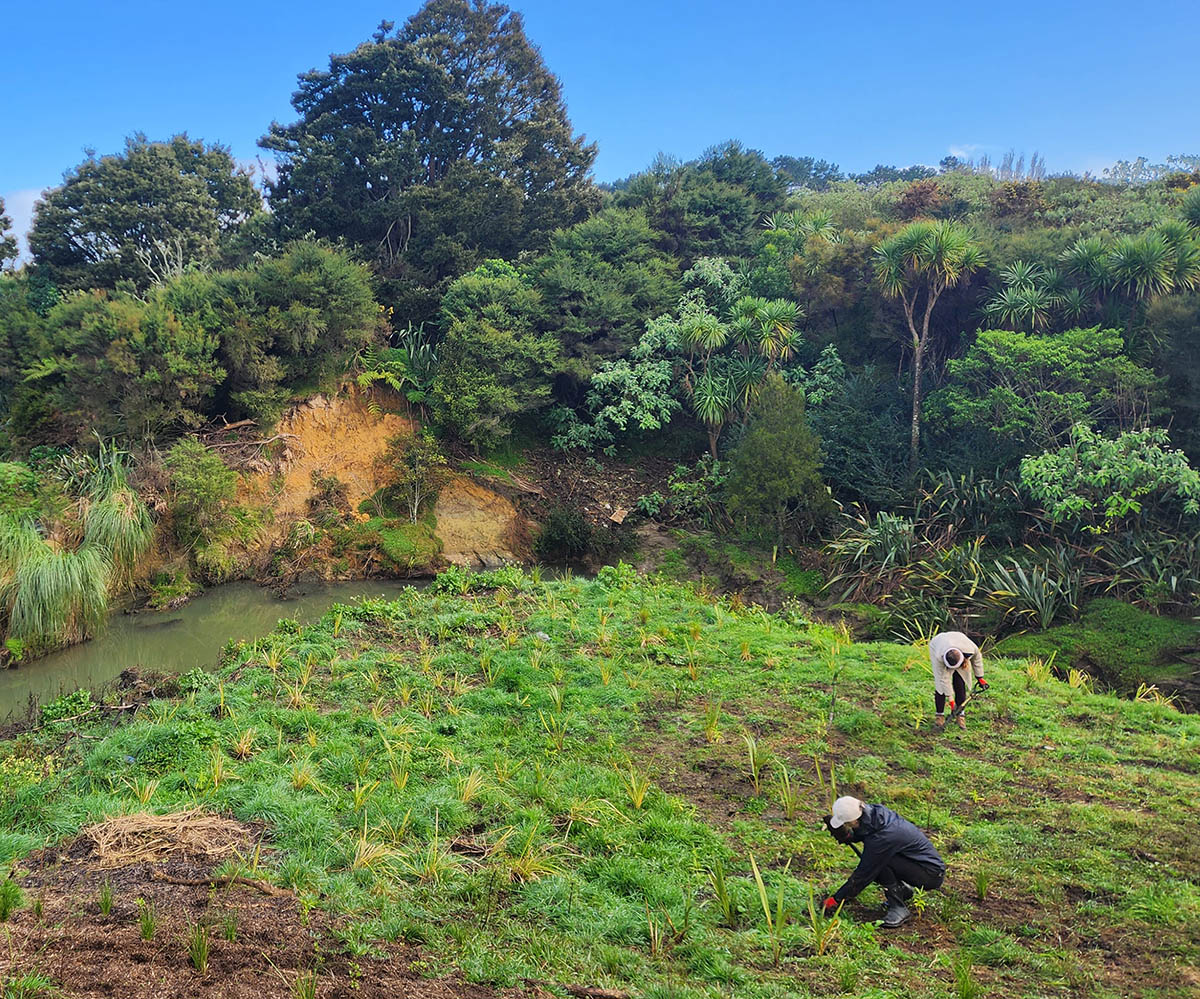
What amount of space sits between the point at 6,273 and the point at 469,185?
16760 mm

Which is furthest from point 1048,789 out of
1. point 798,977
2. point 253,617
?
point 253,617

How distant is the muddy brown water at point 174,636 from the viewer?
11.4m

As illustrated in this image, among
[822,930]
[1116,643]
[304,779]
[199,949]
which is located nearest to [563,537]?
[1116,643]

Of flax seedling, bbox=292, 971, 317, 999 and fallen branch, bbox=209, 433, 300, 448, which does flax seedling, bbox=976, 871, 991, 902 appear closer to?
flax seedling, bbox=292, 971, 317, 999

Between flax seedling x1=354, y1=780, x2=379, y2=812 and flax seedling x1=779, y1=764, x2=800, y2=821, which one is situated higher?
flax seedling x1=779, y1=764, x2=800, y2=821

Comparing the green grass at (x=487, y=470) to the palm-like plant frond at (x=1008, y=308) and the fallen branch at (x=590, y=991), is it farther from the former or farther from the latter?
the fallen branch at (x=590, y=991)

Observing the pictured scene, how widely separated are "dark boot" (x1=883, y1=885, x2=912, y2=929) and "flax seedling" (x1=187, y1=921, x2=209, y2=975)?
3.81 m

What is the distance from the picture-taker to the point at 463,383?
18.8 metres

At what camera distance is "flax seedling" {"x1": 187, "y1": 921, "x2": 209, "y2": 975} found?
3.99 m

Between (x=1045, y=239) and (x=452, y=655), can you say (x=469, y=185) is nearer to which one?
(x=1045, y=239)

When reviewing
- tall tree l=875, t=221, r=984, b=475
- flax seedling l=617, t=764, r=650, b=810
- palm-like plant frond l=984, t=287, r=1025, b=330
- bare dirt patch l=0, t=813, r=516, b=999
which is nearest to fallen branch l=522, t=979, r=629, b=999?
bare dirt patch l=0, t=813, r=516, b=999

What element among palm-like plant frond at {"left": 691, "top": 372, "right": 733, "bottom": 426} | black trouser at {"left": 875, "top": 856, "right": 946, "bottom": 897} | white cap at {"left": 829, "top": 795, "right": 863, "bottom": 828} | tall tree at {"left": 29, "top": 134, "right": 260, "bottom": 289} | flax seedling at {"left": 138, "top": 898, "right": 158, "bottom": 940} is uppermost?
tall tree at {"left": 29, "top": 134, "right": 260, "bottom": 289}

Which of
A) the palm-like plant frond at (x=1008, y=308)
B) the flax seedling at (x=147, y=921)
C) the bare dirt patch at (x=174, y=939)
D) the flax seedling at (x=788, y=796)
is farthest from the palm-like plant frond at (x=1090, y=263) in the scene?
the flax seedling at (x=147, y=921)

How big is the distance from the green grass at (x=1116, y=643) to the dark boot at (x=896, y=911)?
7.90m
